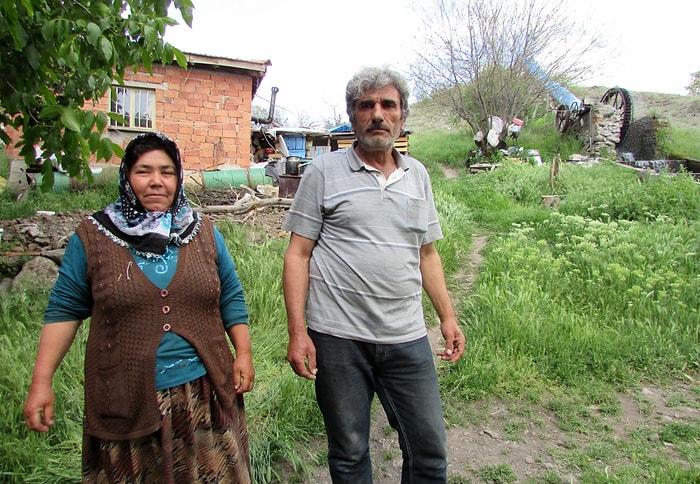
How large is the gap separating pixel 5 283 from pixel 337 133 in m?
12.4

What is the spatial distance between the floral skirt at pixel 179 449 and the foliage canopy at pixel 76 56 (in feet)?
3.50

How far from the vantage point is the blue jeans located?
1782 millimetres

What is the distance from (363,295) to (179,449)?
79 cm

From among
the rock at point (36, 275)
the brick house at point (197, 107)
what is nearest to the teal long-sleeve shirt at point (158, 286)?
the rock at point (36, 275)

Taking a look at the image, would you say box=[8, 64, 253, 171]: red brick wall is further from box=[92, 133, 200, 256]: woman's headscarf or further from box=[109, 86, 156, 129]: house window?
box=[92, 133, 200, 256]: woman's headscarf

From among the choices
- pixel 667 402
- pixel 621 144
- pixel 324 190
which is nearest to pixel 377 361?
pixel 324 190

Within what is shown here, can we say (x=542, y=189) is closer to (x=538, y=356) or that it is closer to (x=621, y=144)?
(x=538, y=356)

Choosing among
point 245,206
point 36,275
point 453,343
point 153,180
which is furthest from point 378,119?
point 245,206

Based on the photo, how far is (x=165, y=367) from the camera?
60.3 inches

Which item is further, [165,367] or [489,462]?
[489,462]

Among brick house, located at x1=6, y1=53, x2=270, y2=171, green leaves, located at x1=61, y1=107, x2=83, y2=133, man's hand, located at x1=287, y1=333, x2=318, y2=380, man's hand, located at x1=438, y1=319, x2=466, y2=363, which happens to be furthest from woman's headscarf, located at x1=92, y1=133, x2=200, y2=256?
brick house, located at x1=6, y1=53, x2=270, y2=171

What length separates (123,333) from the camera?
4.91 ft

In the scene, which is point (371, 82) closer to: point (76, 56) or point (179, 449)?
point (76, 56)

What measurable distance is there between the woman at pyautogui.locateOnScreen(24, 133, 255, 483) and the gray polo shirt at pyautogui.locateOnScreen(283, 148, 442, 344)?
0.39 meters
